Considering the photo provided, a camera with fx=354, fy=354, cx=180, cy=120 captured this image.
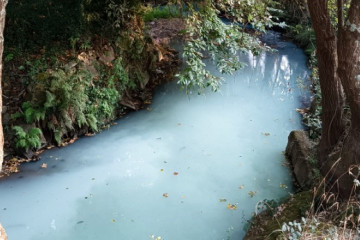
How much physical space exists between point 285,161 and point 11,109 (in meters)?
5.18

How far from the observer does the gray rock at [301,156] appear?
18.3 ft

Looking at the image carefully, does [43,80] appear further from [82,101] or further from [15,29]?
[15,29]

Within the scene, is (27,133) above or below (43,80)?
below

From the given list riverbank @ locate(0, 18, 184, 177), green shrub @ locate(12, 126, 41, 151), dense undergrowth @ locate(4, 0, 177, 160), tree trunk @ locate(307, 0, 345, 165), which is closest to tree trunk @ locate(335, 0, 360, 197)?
tree trunk @ locate(307, 0, 345, 165)

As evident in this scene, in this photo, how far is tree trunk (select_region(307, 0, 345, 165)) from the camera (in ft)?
14.1

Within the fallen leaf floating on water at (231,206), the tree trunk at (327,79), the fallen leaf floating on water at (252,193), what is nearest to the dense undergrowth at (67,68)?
the fallen leaf floating on water at (231,206)

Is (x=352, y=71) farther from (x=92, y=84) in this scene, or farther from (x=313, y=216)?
(x=92, y=84)

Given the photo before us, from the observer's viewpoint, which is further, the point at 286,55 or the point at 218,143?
the point at 286,55

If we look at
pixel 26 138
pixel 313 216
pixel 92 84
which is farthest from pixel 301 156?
pixel 26 138

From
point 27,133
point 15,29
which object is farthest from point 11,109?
point 15,29

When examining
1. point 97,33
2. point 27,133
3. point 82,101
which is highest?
point 97,33

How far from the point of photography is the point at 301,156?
19.5ft

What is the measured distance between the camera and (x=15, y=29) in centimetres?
718

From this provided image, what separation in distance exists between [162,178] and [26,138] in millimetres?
2541
